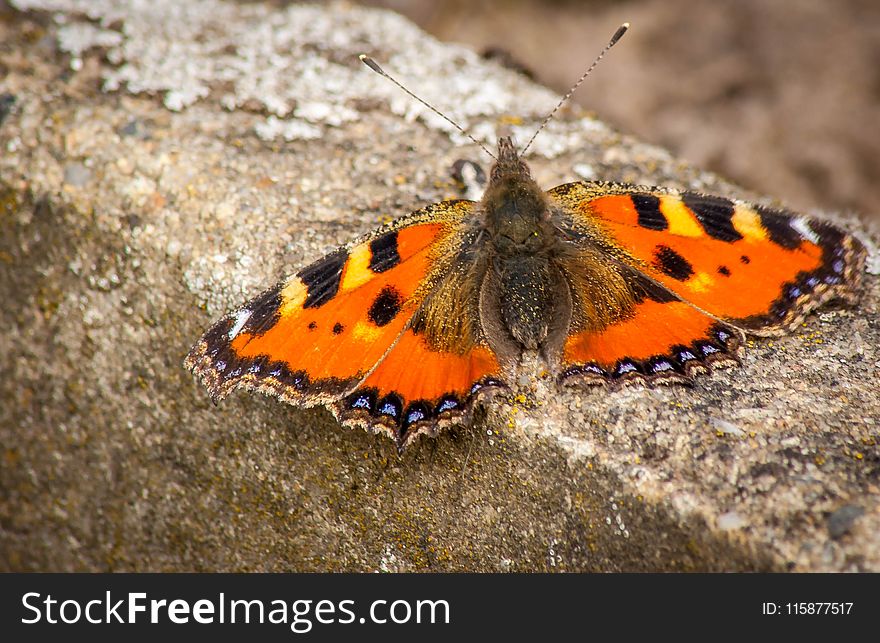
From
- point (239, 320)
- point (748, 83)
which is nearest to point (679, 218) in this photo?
point (239, 320)

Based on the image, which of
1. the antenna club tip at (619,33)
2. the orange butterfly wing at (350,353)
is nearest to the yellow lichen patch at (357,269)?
the orange butterfly wing at (350,353)

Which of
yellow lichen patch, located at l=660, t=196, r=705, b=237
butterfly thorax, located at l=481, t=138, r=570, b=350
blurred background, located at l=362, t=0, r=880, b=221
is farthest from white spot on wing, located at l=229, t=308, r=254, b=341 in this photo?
blurred background, located at l=362, t=0, r=880, b=221

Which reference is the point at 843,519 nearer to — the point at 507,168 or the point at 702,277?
the point at 702,277

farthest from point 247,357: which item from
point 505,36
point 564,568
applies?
point 505,36

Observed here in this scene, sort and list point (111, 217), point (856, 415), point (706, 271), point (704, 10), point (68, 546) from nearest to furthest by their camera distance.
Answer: point (856, 415), point (706, 271), point (111, 217), point (68, 546), point (704, 10)

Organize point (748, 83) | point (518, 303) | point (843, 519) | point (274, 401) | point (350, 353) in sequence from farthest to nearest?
point (748, 83) → point (274, 401) → point (518, 303) → point (350, 353) → point (843, 519)

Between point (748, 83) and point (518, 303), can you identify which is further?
point (748, 83)

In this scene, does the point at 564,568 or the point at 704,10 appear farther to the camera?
the point at 704,10

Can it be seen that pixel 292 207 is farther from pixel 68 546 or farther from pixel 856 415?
pixel 856 415
